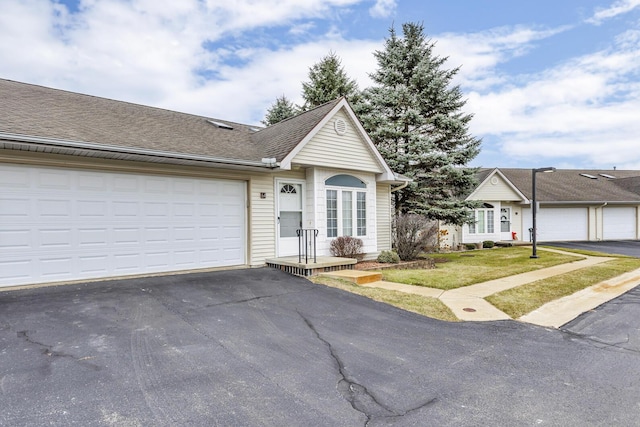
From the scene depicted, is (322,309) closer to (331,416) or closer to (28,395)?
(331,416)

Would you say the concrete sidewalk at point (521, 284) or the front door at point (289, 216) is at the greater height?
the front door at point (289, 216)

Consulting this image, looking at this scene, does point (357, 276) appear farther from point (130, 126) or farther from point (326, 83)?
point (326, 83)

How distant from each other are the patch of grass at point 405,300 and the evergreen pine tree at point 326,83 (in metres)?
18.5

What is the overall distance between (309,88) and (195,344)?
22.4 m

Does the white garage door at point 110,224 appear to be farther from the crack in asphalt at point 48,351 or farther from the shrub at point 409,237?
the shrub at point 409,237

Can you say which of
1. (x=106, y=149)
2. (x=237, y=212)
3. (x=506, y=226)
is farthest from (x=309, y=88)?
(x=106, y=149)

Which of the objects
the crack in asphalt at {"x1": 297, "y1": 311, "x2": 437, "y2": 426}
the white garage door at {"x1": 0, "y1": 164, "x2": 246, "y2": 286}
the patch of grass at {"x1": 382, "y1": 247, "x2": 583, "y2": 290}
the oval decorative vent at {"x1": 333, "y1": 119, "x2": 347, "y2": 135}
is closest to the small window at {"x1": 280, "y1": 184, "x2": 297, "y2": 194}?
the white garage door at {"x1": 0, "y1": 164, "x2": 246, "y2": 286}

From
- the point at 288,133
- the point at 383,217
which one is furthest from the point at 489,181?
the point at 288,133

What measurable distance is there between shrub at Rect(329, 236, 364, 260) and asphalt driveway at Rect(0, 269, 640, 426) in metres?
4.41

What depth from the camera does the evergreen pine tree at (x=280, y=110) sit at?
2525 centimetres

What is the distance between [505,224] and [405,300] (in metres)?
18.1

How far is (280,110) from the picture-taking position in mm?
25359

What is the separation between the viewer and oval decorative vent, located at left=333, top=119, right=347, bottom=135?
10805mm

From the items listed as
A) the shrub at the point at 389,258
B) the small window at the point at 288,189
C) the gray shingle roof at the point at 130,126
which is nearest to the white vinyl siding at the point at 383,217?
the shrub at the point at 389,258
